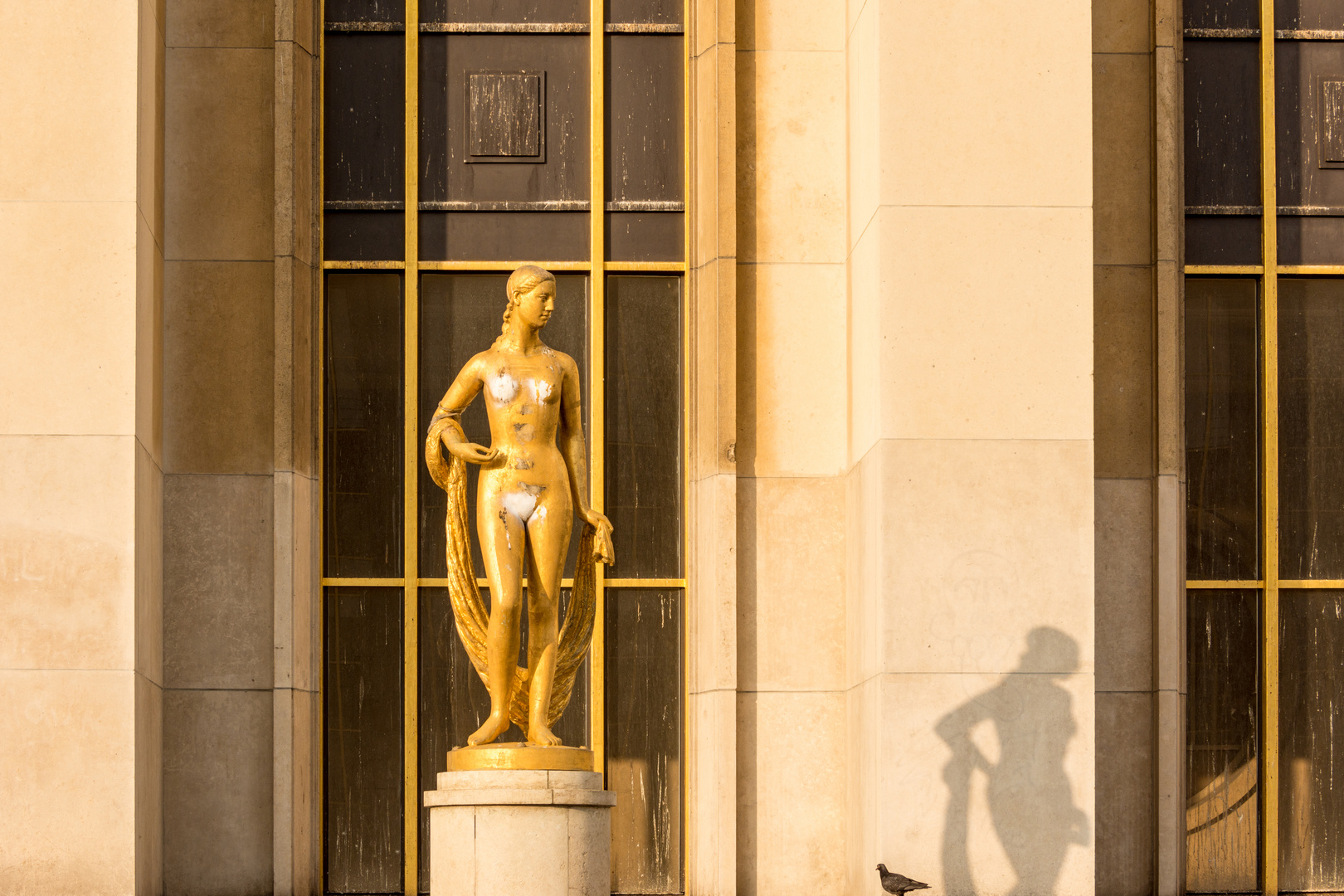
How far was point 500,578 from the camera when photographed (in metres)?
11.6

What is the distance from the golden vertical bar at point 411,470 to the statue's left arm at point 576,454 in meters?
3.21

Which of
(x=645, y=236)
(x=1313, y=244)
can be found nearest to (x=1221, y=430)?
(x=1313, y=244)

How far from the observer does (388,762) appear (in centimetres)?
1464

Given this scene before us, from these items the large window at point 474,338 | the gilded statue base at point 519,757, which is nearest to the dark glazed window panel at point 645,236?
the large window at point 474,338

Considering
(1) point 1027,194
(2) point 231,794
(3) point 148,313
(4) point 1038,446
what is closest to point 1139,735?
(4) point 1038,446

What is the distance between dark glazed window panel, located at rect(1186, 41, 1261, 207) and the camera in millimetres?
15398

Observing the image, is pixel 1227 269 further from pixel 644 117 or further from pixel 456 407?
pixel 456 407

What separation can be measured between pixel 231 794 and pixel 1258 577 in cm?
819

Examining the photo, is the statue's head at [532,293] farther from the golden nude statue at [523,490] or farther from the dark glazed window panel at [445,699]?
the dark glazed window panel at [445,699]

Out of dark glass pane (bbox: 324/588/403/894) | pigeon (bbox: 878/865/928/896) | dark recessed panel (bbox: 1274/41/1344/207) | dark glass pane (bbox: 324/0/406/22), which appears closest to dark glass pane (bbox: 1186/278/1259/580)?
dark recessed panel (bbox: 1274/41/1344/207)

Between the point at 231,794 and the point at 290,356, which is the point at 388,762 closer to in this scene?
the point at 231,794

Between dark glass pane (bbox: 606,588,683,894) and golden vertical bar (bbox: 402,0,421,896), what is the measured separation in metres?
1.52

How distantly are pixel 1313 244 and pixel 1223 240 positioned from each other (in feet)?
2.43

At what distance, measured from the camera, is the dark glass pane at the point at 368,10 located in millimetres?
15367
